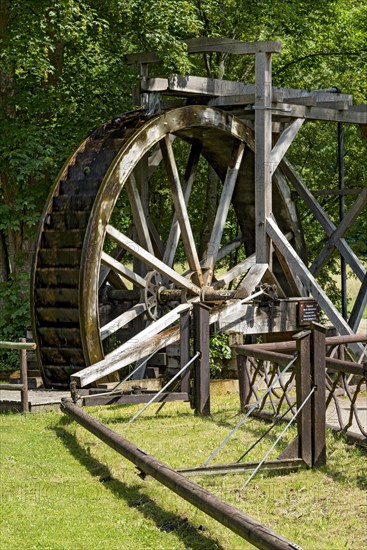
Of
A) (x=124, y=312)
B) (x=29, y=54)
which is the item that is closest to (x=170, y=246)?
(x=124, y=312)

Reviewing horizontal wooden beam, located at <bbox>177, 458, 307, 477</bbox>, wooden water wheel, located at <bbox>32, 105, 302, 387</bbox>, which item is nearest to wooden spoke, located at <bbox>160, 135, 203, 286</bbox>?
wooden water wheel, located at <bbox>32, 105, 302, 387</bbox>

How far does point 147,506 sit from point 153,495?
0.28 metres

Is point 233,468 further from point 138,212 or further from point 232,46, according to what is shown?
point 232,46

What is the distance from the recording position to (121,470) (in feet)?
30.0

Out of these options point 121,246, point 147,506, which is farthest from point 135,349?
point 147,506

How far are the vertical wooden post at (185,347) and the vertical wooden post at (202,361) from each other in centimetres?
32

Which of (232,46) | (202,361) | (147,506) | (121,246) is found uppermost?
(232,46)

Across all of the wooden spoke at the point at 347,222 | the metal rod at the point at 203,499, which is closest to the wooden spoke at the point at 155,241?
the wooden spoke at the point at 347,222

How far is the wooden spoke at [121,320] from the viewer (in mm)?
13672

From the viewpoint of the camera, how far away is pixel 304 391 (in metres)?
8.80

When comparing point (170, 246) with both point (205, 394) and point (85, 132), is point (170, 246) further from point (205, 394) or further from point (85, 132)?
point (205, 394)

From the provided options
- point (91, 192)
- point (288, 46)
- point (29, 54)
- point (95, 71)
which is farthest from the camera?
point (288, 46)

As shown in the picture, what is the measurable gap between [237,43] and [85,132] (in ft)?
9.69

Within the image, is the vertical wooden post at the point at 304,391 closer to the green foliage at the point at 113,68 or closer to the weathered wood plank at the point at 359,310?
the green foliage at the point at 113,68
